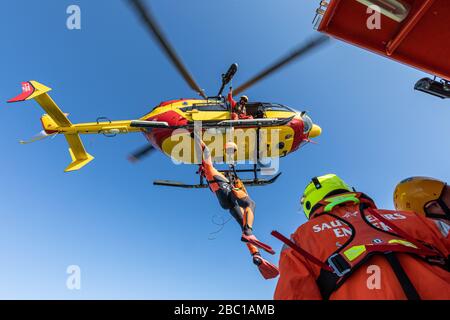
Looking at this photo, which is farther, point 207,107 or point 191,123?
point 207,107

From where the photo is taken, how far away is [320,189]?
8.22 ft

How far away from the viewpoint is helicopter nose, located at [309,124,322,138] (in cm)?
1058

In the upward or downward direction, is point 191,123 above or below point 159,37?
below

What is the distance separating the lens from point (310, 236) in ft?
6.08

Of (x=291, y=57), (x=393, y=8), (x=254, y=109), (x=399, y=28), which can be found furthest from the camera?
(x=254, y=109)

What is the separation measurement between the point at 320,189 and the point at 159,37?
5351 mm

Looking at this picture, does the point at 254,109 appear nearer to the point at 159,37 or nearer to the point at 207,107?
the point at 207,107

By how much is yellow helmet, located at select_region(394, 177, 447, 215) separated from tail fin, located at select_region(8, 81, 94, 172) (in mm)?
11019

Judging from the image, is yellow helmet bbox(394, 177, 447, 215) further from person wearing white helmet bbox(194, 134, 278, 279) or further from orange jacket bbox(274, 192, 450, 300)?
person wearing white helmet bbox(194, 134, 278, 279)

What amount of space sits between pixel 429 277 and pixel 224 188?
537 cm

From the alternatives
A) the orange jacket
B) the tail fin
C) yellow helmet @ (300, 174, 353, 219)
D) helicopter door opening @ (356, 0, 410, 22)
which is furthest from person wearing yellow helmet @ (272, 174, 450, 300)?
the tail fin

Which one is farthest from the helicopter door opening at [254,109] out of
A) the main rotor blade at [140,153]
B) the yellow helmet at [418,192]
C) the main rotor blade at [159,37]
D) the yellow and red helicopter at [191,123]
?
the yellow helmet at [418,192]

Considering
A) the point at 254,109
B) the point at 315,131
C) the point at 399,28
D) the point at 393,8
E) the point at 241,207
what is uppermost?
the point at 393,8

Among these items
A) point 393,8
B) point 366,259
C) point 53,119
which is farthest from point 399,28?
point 53,119
